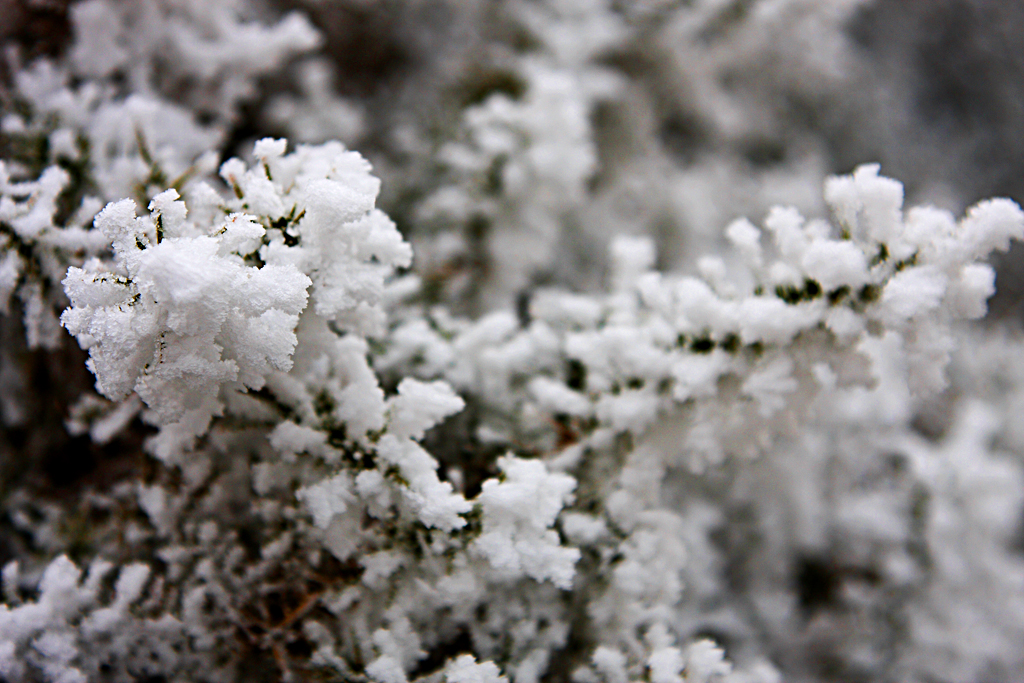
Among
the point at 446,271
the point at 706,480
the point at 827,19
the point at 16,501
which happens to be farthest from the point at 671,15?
the point at 16,501

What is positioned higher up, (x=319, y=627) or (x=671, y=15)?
(x=671, y=15)

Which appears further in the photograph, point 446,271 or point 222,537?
point 446,271

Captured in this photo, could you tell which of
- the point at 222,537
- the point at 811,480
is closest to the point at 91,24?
the point at 222,537

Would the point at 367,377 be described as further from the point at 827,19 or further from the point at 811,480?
the point at 827,19

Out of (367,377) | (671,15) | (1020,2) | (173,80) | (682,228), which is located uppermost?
(1020,2)

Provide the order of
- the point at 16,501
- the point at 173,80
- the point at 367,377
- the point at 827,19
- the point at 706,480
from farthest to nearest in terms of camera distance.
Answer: the point at 827,19, the point at 706,480, the point at 173,80, the point at 16,501, the point at 367,377

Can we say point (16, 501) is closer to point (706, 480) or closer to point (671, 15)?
point (706, 480)

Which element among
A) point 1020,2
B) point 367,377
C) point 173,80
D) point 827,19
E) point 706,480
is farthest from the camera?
point 1020,2
